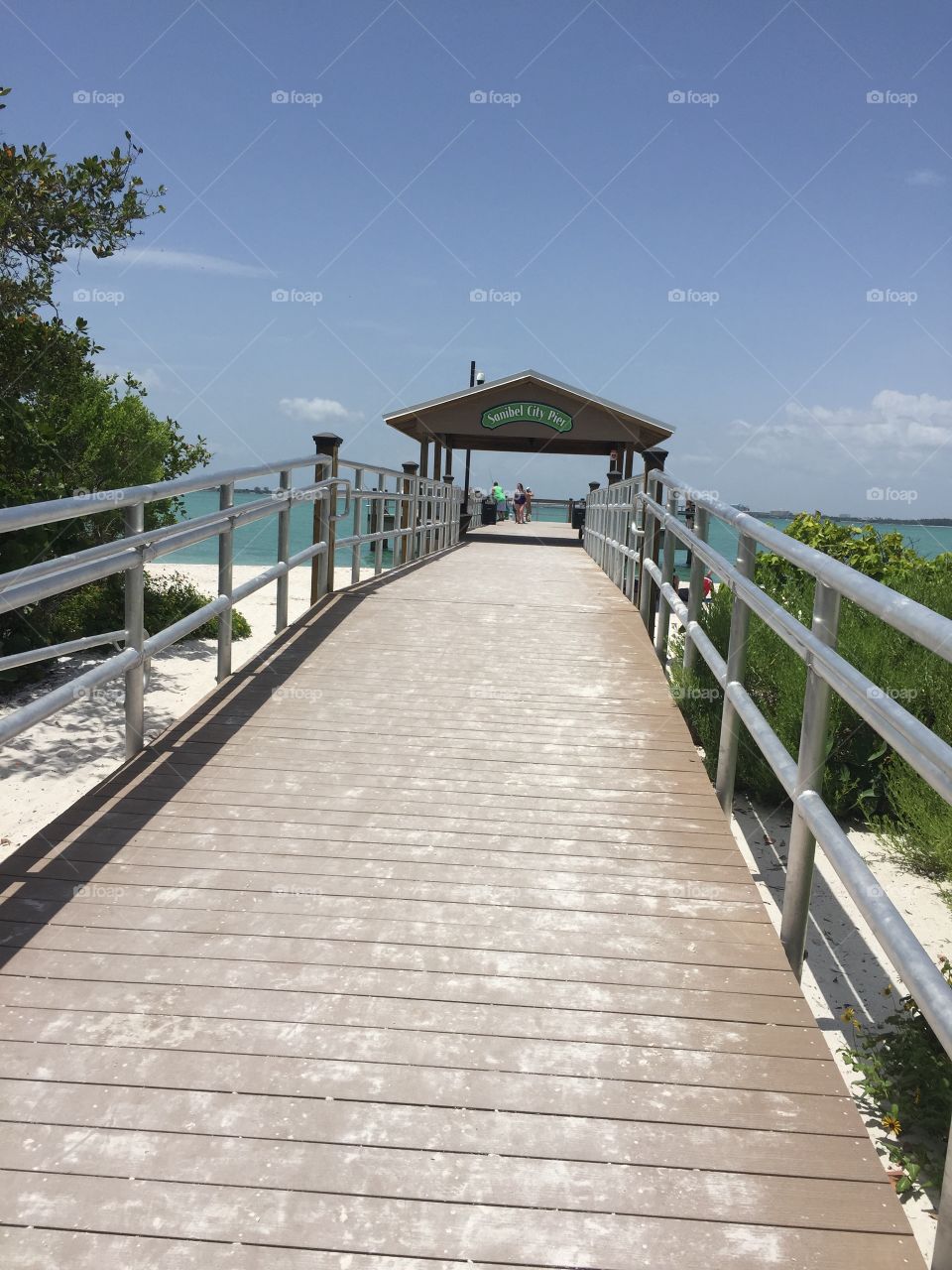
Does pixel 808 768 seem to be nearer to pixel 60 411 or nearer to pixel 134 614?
pixel 134 614

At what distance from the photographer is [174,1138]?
2316mm

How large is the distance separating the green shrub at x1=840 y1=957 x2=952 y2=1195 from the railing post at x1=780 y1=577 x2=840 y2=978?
41cm

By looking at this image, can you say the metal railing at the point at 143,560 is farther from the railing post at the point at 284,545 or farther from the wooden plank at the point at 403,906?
the wooden plank at the point at 403,906

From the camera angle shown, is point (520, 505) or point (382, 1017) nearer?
point (382, 1017)

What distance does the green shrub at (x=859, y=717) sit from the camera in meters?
5.55

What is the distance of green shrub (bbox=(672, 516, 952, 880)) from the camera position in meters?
5.55

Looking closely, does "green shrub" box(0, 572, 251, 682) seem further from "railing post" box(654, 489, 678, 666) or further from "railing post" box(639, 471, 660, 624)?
"railing post" box(654, 489, 678, 666)

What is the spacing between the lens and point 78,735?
9.49 m

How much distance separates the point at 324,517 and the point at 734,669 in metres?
4.89

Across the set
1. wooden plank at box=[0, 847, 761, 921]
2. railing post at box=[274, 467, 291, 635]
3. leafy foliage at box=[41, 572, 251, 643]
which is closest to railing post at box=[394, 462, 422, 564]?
leafy foliage at box=[41, 572, 251, 643]

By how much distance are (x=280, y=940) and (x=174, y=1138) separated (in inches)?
34.4

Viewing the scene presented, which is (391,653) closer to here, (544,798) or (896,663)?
(544,798)

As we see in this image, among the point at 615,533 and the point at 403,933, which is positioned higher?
the point at 615,533
